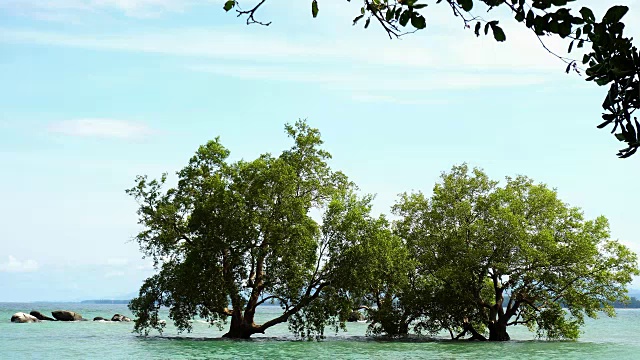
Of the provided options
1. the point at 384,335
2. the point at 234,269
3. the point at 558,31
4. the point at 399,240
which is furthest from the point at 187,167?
the point at 558,31

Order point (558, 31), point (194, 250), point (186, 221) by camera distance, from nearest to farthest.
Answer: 1. point (558, 31)
2. point (194, 250)
3. point (186, 221)

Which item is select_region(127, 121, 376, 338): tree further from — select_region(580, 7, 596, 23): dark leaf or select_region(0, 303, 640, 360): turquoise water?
select_region(580, 7, 596, 23): dark leaf

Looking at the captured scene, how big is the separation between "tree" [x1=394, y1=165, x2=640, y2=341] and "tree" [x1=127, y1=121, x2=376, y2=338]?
5.99m

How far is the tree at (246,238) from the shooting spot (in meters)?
36.2

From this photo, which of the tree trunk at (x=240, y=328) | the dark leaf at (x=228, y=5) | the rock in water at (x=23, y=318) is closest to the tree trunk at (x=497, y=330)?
the tree trunk at (x=240, y=328)

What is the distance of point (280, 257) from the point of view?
3653cm

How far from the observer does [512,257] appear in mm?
38281

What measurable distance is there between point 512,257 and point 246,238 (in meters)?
13.6

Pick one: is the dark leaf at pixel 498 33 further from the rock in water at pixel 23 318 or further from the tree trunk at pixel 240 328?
the rock in water at pixel 23 318

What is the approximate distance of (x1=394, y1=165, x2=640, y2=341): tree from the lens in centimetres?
3788

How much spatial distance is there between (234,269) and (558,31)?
33.7 metres

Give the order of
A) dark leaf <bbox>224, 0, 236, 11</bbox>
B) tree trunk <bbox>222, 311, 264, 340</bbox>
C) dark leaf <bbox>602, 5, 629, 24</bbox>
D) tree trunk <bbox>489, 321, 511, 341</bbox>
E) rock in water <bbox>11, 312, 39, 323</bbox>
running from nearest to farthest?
dark leaf <bbox>602, 5, 629, 24</bbox> → dark leaf <bbox>224, 0, 236, 11</bbox> → tree trunk <bbox>222, 311, 264, 340</bbox> → tree trunk <bbox>489, 321, 511, 341</bbox> → rock in water <bbox>11, 312, 39, 323</bbox>

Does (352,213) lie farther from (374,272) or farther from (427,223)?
(427,223)

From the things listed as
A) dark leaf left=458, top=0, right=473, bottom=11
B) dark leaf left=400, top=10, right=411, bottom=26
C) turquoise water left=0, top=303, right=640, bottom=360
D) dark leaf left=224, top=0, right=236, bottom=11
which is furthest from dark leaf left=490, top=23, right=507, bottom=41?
turquoise water left=0, top=303, right=640, bottom=360
